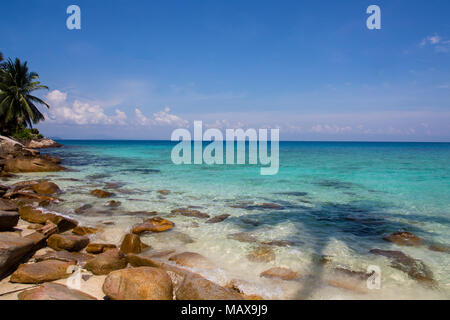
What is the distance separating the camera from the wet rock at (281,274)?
4848 millimetres

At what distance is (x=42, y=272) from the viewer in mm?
4066

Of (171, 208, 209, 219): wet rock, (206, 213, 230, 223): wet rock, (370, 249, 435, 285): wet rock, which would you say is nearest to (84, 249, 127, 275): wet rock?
(206, 213, 230, 223): wet rock

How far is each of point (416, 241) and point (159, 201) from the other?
9.09 meters

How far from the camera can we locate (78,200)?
34.1ft

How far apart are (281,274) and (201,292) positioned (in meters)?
2.04

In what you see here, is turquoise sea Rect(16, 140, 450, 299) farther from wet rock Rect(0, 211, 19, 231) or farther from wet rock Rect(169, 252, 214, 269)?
wet rock Rect(0, 211, 19, 231)

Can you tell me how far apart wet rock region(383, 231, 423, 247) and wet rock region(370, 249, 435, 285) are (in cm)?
78

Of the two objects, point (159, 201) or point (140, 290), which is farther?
point (159, 201)

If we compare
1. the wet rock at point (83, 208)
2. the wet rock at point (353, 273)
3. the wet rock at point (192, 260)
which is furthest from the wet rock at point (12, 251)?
the wet rock at point (353, 273)

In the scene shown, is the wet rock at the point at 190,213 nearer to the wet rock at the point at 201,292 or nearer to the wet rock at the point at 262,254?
the wet rock at the point at 262,254

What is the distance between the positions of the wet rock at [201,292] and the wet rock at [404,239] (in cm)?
534
